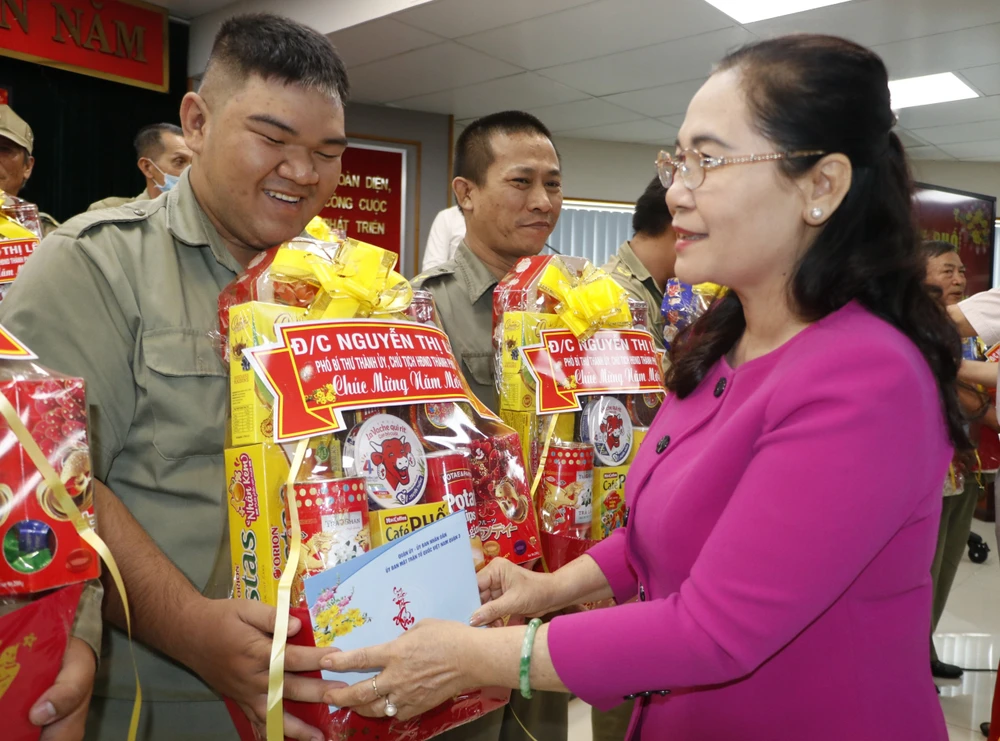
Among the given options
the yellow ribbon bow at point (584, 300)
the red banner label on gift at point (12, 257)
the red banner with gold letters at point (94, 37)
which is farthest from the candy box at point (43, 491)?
the red banner with gold letters at point (94, 37)

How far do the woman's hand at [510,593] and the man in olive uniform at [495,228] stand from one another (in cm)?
73

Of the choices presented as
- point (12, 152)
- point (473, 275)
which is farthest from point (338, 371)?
point (12, 152)

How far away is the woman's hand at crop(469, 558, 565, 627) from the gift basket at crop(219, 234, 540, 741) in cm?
3

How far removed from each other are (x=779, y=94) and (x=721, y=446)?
1.53 feet

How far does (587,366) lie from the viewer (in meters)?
1.49

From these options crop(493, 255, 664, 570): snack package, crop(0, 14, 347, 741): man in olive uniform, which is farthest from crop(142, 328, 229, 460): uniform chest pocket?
crop(493, 255, 664, 570): snack package

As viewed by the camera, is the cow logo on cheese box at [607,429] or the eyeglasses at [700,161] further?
the cow logo on cheese box at [607,429]

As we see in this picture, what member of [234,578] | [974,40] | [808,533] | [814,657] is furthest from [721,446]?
[974,40]

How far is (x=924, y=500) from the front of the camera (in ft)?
3.35

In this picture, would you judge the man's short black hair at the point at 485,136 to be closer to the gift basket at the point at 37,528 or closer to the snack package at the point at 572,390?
the snack package at the point at 572,390

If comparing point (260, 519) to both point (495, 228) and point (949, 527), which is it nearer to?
point (495, 228)

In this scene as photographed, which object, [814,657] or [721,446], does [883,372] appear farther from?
[814,657]

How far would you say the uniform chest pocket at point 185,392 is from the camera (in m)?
1.19

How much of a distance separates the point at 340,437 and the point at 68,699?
41 centimetres
